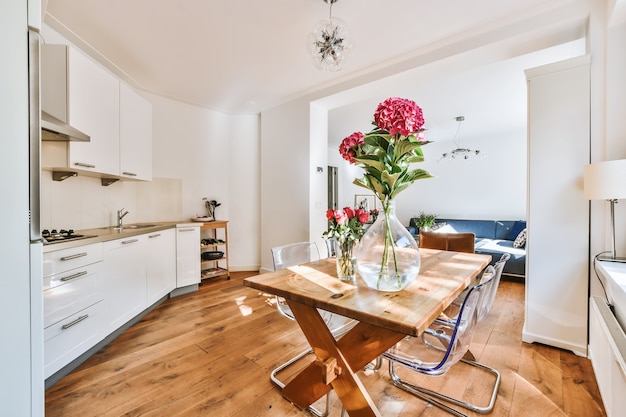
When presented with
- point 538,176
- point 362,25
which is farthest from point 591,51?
point 362,25

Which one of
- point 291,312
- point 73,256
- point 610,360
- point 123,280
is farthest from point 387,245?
point 123,280

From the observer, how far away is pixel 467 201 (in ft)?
18.9

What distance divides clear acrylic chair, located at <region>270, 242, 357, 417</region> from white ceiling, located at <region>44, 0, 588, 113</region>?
1821mm

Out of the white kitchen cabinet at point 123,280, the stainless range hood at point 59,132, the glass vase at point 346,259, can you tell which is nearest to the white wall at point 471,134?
the glass vase at point 346,259

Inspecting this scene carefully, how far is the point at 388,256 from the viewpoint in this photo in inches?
48.1

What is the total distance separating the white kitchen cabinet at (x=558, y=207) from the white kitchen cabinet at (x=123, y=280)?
3.28 m

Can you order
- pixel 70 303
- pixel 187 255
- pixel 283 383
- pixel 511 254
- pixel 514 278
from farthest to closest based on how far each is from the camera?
pixel 514 278 < pixel 511 254 < pixel 187 255 < pixel 70 303 < pixel 283 383

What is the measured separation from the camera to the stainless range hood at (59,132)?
1.77m

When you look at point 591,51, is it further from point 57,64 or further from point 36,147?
point 57,64

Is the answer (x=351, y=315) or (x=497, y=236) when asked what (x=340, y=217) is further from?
(x=497, y=236)

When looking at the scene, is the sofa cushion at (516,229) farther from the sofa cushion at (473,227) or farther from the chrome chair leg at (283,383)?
the chrome chair leg at (283,383)

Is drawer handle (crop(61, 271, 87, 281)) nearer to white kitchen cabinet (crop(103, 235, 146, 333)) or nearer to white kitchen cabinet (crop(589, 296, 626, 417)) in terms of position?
white kitchen cabinet (crop(103, 235, 146, 333))

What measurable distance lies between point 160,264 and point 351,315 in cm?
260

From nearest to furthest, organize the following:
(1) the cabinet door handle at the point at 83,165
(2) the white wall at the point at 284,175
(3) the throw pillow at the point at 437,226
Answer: (1) the cabinet door handle at the point at 83,165
(2) the white wall at the point at 284,175
(3) the throw pillow at the point at 437,226
